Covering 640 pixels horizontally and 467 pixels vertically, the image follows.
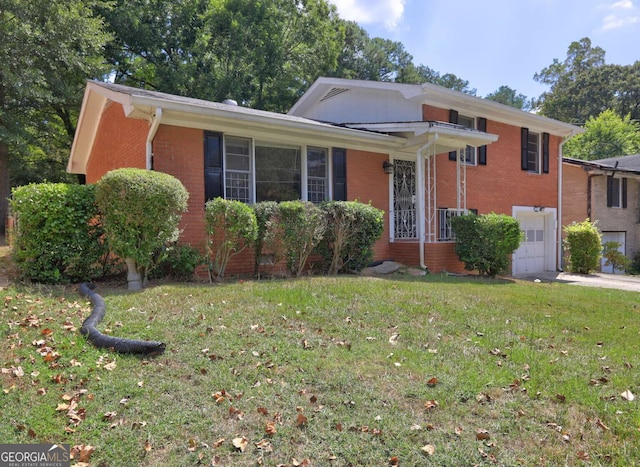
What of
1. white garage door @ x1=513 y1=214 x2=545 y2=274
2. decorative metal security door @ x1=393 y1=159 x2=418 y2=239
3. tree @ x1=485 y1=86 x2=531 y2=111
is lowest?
white garage door @ x1=513 y1=214 x2=545 y2=274

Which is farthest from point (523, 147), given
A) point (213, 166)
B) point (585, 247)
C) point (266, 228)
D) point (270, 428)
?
point (270, 428)

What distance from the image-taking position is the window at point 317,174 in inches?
376

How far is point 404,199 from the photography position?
37.2ft

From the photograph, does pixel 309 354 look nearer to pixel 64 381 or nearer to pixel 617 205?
pixel 64 381

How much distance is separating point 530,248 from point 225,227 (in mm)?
11326

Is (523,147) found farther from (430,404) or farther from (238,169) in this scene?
(430,404)

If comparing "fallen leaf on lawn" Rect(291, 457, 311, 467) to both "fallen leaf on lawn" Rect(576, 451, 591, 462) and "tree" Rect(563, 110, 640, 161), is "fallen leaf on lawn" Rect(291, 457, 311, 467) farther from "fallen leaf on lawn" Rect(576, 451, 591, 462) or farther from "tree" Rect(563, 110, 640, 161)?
"tree" Rect(563, 110, 640, 161)

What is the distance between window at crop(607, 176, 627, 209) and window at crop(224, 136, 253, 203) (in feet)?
54.3

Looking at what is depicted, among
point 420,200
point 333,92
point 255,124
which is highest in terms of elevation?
point 333,92

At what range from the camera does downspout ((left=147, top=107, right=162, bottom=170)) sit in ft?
22.7

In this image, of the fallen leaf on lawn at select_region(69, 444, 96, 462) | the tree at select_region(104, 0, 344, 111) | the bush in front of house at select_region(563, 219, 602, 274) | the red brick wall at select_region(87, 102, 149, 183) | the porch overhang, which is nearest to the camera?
the fallen leaf on lawn at select_region(69, 444, 96, 462)

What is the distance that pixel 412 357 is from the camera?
13.3ft

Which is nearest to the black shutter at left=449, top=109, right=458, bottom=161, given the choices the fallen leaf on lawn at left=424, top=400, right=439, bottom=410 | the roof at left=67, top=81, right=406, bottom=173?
the roof at left=67, top=81, right=406, bottom=173

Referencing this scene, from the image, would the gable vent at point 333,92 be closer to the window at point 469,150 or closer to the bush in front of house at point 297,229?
the window at point 469,150
